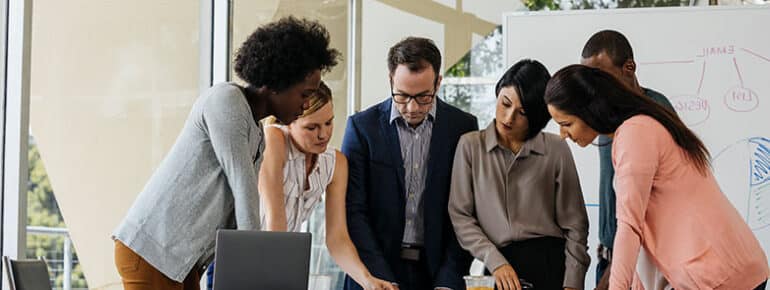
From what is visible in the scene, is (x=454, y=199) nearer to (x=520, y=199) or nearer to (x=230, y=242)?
(x=520, y=199)

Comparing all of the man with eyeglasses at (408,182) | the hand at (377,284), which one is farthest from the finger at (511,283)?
the hand at (377,284)

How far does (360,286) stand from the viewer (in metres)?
3.04

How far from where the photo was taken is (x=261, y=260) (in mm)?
1934

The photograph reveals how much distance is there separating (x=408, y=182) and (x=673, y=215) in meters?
1.00

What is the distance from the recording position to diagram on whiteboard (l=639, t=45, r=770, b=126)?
4098 mm

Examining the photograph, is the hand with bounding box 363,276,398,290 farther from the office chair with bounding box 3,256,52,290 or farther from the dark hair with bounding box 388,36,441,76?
the office chair with bounding box 3,256,52,290

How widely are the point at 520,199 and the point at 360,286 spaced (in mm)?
538

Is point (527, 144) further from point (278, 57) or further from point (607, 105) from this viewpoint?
point (278, 57)

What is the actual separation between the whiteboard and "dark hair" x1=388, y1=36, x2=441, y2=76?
4.49 ft

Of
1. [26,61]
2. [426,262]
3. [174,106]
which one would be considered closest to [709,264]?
[426,262]

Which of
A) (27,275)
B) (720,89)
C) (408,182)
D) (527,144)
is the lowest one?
(27,275)

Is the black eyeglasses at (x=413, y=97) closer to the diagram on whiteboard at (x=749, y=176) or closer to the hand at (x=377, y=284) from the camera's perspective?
the hand at (x=377, y=284)

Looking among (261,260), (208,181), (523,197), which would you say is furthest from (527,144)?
(261,260)

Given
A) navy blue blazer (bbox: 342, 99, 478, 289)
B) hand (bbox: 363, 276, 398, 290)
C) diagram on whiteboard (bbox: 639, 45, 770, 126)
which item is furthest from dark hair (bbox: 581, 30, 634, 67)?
diagram on whiteboard (bbox: 639, 45, 770, 126)
